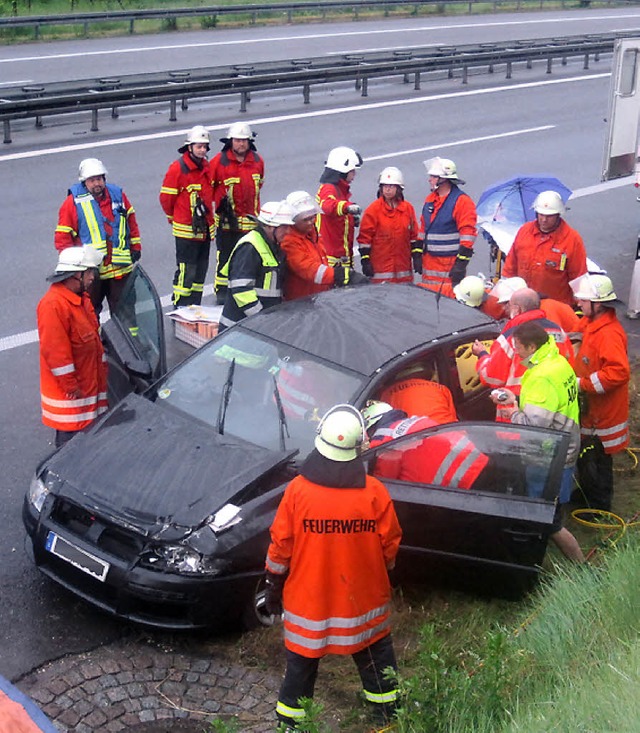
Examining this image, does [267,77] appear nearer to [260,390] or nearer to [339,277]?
[339,277]

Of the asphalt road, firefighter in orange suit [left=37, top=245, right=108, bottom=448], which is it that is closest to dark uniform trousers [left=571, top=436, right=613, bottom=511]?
the asphalt road

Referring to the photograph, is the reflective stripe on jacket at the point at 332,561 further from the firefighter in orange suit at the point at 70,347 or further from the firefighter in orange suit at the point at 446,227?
the firefighter in orange suit at the point at 446,227

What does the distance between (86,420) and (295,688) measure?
2.90 metres

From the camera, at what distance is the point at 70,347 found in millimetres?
6992

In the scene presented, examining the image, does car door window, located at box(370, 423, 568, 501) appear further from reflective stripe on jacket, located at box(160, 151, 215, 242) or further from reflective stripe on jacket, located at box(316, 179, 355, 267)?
reflective stripe on jacket, located at box(160, 151, 215, 242)

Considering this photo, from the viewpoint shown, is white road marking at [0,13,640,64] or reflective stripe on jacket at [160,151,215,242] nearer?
reflective stripe on jacket at [160,151,215,242]

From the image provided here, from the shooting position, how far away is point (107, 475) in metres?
5.89

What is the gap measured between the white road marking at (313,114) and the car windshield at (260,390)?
33.8 feet

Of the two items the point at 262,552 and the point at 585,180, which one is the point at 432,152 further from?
the point at 262,552

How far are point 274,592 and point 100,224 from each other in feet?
15.6

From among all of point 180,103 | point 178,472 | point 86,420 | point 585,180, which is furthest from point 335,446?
point 180,103

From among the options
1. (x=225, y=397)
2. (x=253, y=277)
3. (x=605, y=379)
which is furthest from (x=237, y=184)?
(x=605, y=379)

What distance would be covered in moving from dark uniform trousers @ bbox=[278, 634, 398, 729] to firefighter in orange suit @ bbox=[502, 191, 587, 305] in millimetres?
4461

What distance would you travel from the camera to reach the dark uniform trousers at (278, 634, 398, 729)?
4840mm
